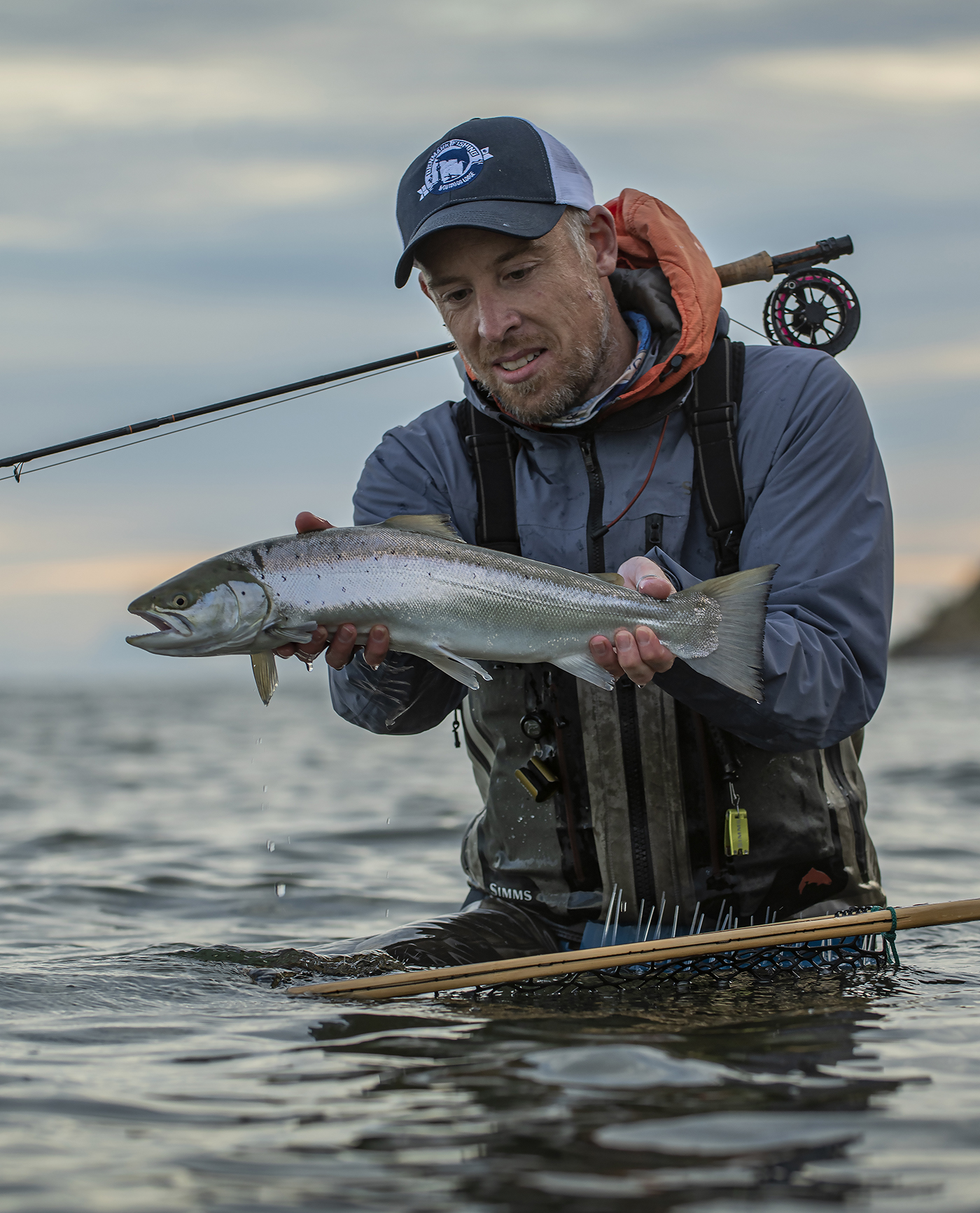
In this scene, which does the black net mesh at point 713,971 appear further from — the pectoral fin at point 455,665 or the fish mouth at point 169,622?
the fish mouth at point 169,622

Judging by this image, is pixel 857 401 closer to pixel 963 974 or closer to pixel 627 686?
pixel 627 686

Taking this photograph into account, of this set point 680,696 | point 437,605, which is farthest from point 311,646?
point 680,696

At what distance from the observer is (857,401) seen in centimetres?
466

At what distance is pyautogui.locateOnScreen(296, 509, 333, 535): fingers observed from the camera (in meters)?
4.09

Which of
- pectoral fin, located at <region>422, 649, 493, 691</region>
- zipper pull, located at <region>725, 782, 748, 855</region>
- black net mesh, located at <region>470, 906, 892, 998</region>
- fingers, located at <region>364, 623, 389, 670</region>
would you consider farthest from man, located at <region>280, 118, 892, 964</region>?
pectoral fin, located at <region>422, 649, 493, 691</region>

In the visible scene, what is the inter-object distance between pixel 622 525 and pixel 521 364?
645 mm

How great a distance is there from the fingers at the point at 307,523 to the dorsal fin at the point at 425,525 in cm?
19

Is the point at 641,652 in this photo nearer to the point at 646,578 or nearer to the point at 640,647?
the point at 640,647

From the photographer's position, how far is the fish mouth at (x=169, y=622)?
12.8 feet

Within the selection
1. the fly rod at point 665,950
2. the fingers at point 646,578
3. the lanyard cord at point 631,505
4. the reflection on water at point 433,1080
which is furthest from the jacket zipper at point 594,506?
the reflection on water at point 433,1080

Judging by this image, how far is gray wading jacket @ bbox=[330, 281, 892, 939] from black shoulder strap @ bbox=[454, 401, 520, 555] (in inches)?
1.5

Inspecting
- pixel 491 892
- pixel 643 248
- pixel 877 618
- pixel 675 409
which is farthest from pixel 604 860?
pixel 643 248

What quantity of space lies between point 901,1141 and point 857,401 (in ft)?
8.38

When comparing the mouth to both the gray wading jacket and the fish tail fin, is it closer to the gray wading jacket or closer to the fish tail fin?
the gray wading jacket
